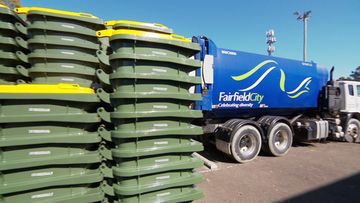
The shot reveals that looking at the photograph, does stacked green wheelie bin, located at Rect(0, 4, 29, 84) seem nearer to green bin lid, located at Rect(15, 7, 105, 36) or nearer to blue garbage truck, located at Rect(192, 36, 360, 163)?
green bin lid, located at Rect(15, 7, 105, 36)

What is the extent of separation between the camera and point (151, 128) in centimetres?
224

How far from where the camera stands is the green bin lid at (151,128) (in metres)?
2.12

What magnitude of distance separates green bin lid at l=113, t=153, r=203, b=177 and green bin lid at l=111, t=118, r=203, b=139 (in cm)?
28

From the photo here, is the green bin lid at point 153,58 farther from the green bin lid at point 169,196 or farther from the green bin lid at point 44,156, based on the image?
the green bin lid at point 169,196

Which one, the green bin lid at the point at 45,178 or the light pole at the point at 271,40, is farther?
the light pole at the point at 271,40

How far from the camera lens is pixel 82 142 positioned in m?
2.12

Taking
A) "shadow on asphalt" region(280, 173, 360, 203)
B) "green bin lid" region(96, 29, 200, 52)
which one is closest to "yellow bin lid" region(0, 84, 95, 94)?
"green bin lid" region(96, 29, 200, 52)

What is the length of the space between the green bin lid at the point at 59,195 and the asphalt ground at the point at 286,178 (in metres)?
1.77

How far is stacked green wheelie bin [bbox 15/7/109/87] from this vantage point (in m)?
2.35

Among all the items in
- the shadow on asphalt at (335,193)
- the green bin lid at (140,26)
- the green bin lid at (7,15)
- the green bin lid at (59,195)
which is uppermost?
the green bin lid at (7,15)

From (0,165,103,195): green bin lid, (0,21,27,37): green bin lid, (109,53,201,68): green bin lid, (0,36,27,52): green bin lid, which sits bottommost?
(0,165,103,195): green bin lid

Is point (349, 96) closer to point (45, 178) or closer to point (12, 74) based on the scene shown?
point (45, 178)

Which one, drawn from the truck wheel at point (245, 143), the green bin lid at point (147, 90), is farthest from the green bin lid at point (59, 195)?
the truck wheel at point (245, 143)

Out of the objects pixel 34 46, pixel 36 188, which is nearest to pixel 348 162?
pixel 36 188
